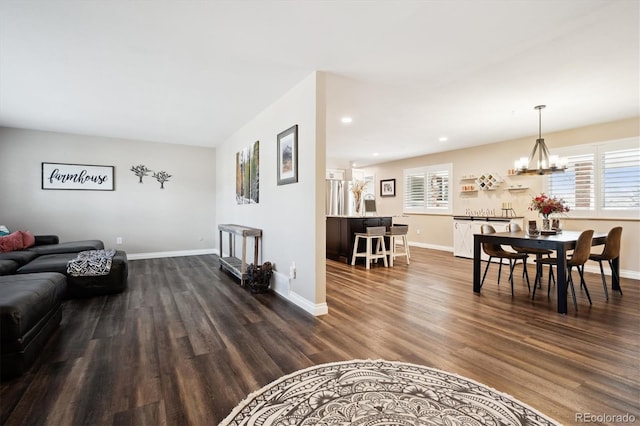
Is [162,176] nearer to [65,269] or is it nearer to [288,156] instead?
[65,269]

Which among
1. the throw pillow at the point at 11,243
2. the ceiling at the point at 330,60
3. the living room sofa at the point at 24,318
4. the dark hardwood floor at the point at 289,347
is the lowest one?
the dark hardwood floor at the point at 289,347

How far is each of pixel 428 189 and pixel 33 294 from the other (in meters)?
7.66

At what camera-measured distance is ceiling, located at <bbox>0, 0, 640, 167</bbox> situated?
217 centimetres

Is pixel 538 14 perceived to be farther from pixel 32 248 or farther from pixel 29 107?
pixel 32 248

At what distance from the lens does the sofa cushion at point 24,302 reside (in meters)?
1.88

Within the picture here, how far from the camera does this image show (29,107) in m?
4.23

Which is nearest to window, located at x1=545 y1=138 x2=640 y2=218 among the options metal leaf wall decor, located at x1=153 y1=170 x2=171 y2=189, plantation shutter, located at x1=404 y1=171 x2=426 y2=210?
plantation shutter, located at x1=404 y1=171 x2=426 y2=210

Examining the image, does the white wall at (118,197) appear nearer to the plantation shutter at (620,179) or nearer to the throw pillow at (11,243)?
the throw pillow at (11,243)

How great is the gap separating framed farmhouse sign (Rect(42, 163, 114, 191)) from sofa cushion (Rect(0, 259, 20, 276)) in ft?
8.74

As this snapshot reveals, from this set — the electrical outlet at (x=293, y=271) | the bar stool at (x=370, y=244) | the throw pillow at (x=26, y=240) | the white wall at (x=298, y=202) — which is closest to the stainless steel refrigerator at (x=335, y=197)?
the bar stool at (x=370, y=244)

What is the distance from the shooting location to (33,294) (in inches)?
87.3

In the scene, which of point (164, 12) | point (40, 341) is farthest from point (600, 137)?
point (40, 341)

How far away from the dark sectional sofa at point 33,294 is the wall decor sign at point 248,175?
1956 millimetres

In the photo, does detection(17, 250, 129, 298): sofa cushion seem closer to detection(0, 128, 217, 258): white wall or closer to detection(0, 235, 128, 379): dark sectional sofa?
detection(0, 235, 128, 379): dark sectional sofa
